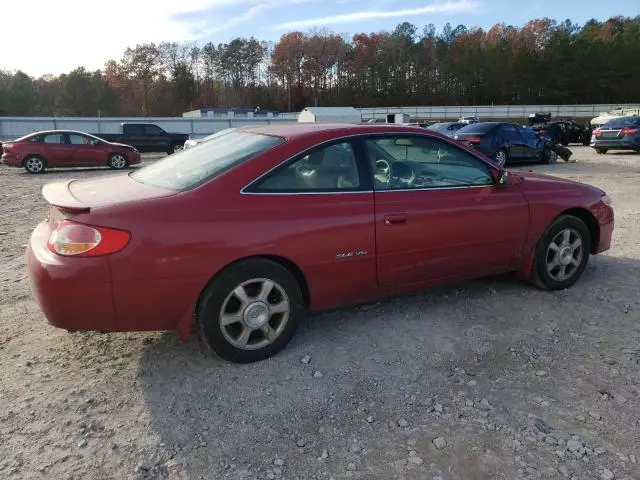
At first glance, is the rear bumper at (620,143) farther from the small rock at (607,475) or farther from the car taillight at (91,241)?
the car taillight at (91,241)

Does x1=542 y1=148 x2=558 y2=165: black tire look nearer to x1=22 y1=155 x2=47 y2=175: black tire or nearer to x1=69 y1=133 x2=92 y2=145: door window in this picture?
x1=69 y1=133 x2=92 y2=145: door window

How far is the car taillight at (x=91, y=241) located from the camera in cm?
290

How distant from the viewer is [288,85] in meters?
105

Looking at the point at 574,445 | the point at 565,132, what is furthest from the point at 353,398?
the point at 565,132

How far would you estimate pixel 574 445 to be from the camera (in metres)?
2.61

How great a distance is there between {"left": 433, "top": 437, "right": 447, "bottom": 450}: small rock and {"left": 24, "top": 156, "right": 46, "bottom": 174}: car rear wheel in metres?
17.6

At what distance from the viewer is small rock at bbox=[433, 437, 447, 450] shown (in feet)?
8.55

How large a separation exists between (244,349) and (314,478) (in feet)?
3.75

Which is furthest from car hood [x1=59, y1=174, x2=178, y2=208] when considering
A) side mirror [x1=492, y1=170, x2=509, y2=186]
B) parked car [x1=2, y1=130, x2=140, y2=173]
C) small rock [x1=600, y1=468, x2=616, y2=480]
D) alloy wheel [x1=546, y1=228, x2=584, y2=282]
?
parked car [x1=2, y1=130, x2=140, y2=173]

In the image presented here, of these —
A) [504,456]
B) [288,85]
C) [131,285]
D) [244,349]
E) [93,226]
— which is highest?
[288,85]

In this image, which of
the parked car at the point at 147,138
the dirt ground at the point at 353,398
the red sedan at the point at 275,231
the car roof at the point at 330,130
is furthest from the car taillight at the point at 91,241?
the parked car at the point at 147,138

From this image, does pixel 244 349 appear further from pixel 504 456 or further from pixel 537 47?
pixel 537 47

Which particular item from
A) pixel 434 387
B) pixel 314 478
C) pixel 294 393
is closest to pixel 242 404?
pixel 294 393

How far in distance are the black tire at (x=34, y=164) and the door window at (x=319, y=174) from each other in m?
16.2
